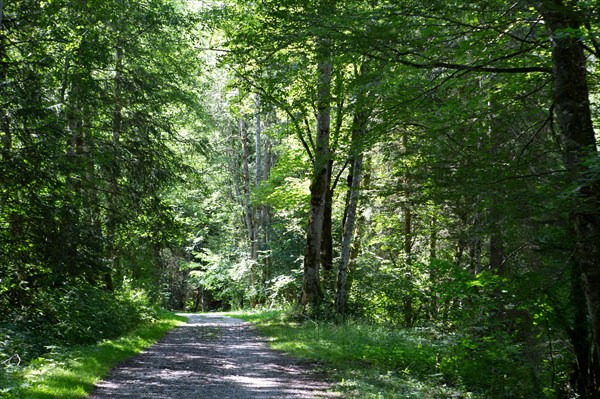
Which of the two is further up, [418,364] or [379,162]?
[379,162]

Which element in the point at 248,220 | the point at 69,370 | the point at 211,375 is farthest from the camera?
the point at 248,220

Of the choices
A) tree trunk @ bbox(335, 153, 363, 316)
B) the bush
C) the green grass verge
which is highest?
tree trunk @ bbox(335, 153, 363, 316)

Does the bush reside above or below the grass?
above

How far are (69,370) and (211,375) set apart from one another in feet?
7.60

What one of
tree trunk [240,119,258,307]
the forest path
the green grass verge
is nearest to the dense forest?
the green grass verge

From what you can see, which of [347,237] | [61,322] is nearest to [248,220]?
[347,237]

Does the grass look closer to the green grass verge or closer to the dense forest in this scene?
the dense forest

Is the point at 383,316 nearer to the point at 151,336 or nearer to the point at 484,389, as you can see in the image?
the point at 151,336

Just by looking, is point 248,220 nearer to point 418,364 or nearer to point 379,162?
point 379,162

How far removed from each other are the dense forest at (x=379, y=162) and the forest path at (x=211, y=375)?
1.86 m

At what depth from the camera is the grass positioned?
7094 mm

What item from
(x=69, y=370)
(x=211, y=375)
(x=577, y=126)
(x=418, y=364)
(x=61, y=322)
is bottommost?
(x=211, y=375)

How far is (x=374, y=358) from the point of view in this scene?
9445mm

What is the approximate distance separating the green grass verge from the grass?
3.66m
